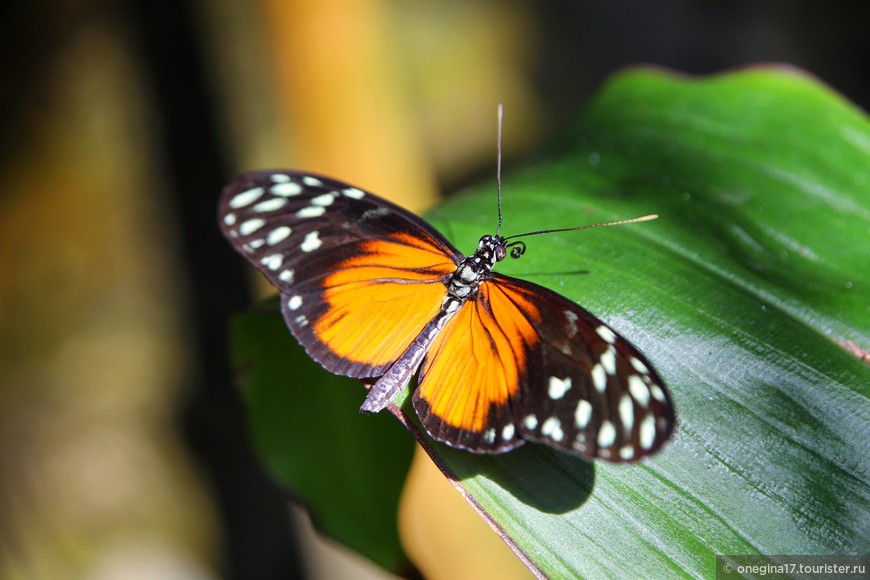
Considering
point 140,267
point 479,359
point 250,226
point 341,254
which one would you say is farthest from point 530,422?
point 140,267

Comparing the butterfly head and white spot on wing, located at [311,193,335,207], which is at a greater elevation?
white spot on wing, located at [311,193,335,207]

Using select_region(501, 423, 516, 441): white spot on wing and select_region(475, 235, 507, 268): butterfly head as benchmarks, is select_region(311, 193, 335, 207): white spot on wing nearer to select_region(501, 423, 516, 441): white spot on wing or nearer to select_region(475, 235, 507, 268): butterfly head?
select_region(475, 235, 507, 268): butterfly head

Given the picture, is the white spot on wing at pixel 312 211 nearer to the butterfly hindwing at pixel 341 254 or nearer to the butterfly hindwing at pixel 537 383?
the butterfly hindwing at pixel 341 254

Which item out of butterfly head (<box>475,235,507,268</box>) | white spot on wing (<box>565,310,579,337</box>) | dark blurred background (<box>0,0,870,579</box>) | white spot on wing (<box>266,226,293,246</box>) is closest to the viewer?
white spot on wing (<box>565,310,579,337</box>)

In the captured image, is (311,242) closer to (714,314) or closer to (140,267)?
(714,314)

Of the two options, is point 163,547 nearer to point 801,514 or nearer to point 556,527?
point 556,527

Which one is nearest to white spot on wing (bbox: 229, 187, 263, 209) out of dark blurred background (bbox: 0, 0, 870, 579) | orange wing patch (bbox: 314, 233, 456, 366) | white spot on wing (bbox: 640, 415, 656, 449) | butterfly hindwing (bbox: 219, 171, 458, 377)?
butterfly hindwing (bbox: 219, 171, 458, 377)

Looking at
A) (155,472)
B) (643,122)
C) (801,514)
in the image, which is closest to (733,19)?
(643,122)
